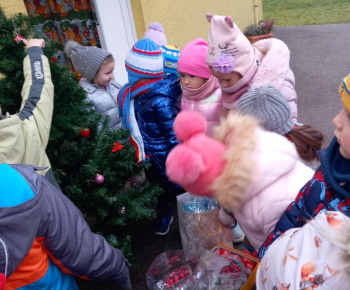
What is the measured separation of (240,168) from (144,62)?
1804 millimetres

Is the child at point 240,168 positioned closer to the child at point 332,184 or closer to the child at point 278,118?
the child at point 332,184

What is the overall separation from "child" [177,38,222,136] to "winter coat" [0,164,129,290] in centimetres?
144

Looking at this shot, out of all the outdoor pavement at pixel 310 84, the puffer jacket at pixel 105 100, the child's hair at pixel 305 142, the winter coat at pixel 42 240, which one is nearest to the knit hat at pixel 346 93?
the child's hair at pixel 305 142

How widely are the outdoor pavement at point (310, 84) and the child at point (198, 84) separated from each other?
123 centimetres

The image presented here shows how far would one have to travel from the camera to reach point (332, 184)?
3.81 feet

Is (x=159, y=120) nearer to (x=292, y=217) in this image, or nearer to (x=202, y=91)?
(x=202, y=91)

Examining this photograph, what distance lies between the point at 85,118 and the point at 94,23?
11.6 feet

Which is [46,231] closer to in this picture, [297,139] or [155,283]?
[155,283]

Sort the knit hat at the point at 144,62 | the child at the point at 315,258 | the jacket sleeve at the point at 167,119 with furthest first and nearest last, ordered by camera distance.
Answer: the knit hat at the point at 144,62, the jacket sleeve at the point at 167,119, the child at the point at 315,258

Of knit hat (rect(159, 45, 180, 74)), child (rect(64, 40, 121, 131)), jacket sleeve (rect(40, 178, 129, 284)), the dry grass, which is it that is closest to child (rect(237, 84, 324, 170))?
jacket sleeve (rect(40, 178, 129, 284))

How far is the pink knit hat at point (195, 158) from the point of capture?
47.3 inches

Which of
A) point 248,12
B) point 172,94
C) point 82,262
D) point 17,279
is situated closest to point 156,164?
point 172,94

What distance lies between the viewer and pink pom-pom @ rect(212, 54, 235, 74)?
2.48 metres

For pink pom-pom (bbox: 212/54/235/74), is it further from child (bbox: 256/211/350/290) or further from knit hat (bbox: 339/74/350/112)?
child (bbox: 256/211/350/290)
